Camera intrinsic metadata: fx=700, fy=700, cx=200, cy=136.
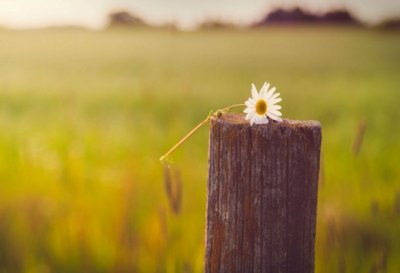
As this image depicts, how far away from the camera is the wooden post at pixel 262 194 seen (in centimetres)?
136

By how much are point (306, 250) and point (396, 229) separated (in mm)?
1286

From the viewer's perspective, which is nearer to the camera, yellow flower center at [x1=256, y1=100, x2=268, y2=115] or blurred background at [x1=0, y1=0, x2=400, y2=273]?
yellow flower center at [x1=256, y1=100, x2=268, y2=115]

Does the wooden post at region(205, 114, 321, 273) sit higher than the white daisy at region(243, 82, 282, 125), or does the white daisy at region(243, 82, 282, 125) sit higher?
the white daisy at region(243, 82, 282, 125)

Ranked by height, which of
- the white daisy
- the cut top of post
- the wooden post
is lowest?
the wooden post

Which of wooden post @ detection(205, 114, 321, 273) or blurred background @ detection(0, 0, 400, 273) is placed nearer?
wooden post @ detection(205, 114, 321, 273)

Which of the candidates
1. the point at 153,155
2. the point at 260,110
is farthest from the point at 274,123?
the point at 153,155

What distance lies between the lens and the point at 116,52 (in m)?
12.7

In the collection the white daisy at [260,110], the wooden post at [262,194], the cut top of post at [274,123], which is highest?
the white daisy at [260,110]

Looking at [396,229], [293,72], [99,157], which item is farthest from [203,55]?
[396,229]

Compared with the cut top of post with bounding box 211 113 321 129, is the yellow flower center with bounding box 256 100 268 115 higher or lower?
higher

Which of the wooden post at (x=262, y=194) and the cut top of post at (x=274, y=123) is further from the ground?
the cut top of post at (x=274, y=123)

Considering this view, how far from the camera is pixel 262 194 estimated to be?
1386 mm

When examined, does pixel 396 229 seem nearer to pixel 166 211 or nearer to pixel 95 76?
pixel 166 211

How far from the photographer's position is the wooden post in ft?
4.47
